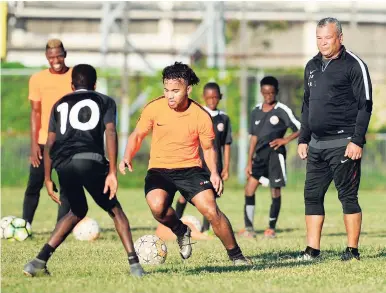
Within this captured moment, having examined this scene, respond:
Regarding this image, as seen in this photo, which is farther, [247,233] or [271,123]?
[271,123]

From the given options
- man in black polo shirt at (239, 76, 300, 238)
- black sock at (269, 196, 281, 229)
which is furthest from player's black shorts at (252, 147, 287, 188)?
black sock at (269, 196, 281, 229)

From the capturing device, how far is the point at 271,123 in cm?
1476

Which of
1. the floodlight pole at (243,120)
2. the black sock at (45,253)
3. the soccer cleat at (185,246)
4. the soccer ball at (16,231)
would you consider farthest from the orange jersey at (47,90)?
the floodlight pole at (243,120)

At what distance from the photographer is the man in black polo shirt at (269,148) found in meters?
14.6

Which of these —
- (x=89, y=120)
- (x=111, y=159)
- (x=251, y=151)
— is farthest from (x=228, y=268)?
(x=251, y=151)

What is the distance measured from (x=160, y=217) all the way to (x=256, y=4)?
2936 cm

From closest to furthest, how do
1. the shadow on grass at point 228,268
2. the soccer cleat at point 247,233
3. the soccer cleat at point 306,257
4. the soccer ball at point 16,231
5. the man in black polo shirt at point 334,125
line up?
the shadow on grass at point 228,268 → the man in black polo shirt at point 334,125 → the soccer cleat at point 306,257 → the soccer ball at point 16,231 → the soccer cleat at point 247,233

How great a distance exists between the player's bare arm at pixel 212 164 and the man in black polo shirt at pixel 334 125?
1.27 meters

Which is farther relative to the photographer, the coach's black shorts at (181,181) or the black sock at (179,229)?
the black sock at (179,229)

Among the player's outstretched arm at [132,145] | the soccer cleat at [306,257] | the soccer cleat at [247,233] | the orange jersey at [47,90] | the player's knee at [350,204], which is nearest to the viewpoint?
the player's outstretched arm at [132,145]

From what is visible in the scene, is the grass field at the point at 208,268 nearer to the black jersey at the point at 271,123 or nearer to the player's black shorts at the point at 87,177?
the player's black shorts at the point at 87,177

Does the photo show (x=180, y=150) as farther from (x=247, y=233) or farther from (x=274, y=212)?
Result: (x=274, y=212)

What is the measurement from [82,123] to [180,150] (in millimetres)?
1262

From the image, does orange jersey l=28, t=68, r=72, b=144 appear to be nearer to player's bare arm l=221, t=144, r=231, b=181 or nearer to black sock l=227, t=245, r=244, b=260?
player's bare arm l=221, t=144, r=231, b=181
